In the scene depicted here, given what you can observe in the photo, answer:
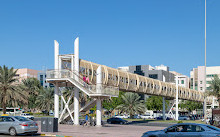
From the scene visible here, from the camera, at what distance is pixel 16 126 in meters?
22.1

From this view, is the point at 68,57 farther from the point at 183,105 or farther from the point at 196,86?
the point at 196,86

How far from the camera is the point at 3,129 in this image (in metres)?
22.7

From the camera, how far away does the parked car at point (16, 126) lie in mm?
22031

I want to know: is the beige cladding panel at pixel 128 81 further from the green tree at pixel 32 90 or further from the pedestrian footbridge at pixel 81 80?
the green tree at pixel 32 90

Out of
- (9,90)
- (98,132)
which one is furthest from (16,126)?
(9,90)

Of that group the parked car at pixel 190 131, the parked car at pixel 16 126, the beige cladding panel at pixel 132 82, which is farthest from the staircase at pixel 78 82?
the parked car at pixel 190 131

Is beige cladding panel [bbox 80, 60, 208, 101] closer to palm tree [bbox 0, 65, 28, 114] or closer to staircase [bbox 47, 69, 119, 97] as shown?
staircase [bbox 47, 69, 119, 97]

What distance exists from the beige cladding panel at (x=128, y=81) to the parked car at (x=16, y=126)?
55.0ft

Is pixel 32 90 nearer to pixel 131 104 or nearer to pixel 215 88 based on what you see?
pixel 131 104

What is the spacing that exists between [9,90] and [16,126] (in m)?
29.6

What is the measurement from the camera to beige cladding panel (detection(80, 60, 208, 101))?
40.5 m

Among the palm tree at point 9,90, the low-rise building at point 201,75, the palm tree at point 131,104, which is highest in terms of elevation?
the low-rise building at point 201,75

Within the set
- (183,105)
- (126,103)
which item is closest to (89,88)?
(126,103)

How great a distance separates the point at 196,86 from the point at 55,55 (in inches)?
4328
